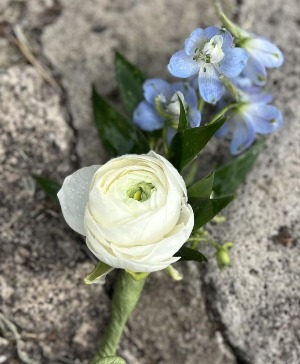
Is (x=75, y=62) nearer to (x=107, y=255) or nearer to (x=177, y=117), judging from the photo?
(x=177, y=117)

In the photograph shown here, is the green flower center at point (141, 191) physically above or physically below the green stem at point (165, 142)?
above

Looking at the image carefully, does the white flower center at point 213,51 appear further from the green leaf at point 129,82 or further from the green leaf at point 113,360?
the green leaf at point 113,360

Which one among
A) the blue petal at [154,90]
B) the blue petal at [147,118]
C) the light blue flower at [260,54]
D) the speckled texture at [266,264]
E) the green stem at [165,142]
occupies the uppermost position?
the light blue flower at [260,54]

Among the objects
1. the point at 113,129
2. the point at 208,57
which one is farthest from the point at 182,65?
the point at 113,129

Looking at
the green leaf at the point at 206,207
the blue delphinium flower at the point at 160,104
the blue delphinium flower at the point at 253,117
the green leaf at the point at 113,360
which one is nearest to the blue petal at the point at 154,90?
the blue delphinium flower at the point at 160,104

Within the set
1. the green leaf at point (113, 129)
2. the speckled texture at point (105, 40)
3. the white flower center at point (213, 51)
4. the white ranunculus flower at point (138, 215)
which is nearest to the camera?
the white ranunculus flower at point (138, 215)

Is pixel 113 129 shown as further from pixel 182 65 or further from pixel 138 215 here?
Result: pixel 138 215

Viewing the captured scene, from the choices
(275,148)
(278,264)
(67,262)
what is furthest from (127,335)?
(275,148)
